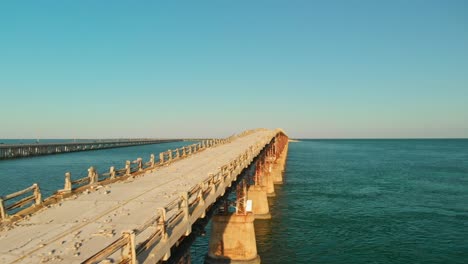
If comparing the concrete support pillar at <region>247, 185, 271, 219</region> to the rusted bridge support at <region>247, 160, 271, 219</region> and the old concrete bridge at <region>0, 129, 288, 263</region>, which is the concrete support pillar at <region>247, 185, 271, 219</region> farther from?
the old concrete bridge at <region>0, 129, 288, 263</region>

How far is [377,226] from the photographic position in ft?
124

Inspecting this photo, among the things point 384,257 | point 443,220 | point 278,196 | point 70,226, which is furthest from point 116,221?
point 278,196

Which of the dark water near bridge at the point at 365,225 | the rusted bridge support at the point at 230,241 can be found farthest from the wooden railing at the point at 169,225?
the dark water near bridge at the point at 365,225

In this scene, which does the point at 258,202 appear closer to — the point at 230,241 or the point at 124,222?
the point at 230,241

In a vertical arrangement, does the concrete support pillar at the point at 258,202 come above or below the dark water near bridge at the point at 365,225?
above

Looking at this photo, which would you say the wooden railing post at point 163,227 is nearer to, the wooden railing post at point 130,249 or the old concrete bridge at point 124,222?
the old concrete bridge at point 124,222

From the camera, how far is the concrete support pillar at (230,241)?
88.7 feet

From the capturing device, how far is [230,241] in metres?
27.2

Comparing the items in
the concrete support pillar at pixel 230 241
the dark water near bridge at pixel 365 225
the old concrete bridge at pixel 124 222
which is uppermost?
the old concrete bridge at pixel 124 222

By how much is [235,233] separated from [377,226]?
17.9m

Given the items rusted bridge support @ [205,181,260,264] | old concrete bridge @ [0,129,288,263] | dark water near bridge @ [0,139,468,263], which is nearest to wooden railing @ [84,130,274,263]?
old concrete bridge @ [0,129,288,263]

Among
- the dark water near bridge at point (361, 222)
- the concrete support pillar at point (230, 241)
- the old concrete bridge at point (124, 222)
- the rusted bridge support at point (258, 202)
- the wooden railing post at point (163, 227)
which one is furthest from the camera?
the rusted bridge support at point (258, 202)

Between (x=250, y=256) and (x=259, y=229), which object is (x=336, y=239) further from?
(x=250, y=256)

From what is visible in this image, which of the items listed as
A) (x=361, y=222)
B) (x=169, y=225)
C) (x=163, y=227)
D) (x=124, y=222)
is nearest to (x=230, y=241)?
(x=124, y=222)
